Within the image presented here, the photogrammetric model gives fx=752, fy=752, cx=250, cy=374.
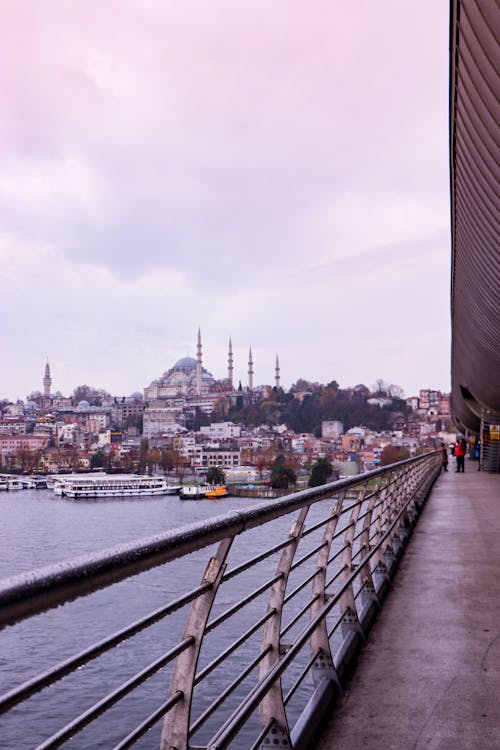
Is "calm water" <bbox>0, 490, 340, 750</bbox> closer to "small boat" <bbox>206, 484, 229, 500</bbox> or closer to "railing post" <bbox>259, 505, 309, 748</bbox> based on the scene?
"railing post" <bbox>259, 505, 309, 748</bbox>

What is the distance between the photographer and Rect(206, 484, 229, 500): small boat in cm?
8444

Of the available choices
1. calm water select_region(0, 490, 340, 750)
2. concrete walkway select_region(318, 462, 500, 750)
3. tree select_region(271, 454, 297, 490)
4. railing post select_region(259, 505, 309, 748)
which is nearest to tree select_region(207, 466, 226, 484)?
tree select_region(271, 454, 297, 490)

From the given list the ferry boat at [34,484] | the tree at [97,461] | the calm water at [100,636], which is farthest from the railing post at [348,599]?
the tree at [97,461]

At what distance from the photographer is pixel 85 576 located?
1.23 metres

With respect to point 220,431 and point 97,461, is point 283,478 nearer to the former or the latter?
point 97,461

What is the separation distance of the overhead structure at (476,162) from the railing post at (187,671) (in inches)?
239

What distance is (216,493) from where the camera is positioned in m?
84.6

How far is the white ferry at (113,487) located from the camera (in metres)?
86.6

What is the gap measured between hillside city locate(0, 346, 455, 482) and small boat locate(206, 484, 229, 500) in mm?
30862

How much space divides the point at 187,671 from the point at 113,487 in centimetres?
8853

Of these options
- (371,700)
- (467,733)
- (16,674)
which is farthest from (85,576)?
(16,674)

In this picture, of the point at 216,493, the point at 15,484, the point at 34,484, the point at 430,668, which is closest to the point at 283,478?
the point at 216,493

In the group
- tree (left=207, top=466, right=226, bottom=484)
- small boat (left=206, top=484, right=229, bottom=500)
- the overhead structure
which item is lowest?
small boat (left=206, top=484, right=229, bottom=500)

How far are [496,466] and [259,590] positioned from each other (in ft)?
98.8
